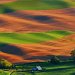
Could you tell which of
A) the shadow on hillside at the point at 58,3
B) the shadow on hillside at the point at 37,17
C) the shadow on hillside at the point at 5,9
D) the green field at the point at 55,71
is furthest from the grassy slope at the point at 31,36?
the shadow on hillside at the point at 58,3

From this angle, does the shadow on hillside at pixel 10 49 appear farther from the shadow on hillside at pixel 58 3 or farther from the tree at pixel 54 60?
the shadow on hillside at pixel 58 3

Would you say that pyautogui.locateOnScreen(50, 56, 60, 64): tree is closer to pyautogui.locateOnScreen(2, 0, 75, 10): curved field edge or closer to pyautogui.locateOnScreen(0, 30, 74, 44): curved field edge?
pyautogui.locateOnScreen(0, 30, 74, 44): curved field edge

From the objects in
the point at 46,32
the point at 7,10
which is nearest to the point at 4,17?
the point at 7,10

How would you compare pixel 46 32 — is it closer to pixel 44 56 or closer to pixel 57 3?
pixel 44 56

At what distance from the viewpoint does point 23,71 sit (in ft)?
229

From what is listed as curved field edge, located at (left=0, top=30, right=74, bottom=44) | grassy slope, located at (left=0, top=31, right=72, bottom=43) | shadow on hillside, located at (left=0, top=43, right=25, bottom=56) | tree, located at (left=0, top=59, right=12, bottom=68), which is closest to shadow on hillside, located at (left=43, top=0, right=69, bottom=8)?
curved field edge, located at (left=0, top=30, right=74, bottom=44)

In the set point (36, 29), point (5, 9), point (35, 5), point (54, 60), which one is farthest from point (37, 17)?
point (54, 60)

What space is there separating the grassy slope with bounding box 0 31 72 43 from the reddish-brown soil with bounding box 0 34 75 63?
88.7 inches

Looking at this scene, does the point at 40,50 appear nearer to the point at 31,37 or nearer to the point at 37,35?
the point at 31,37

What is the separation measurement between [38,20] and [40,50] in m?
19.0

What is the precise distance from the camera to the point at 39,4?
108 meters

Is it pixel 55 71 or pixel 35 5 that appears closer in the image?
pixel 55 71

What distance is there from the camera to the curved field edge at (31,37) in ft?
276

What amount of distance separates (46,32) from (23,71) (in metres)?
21.6
